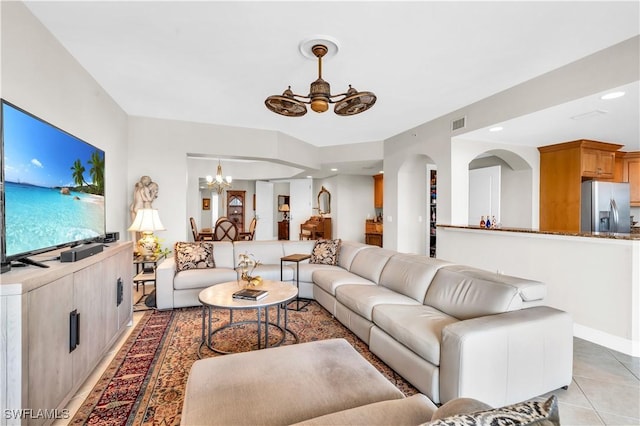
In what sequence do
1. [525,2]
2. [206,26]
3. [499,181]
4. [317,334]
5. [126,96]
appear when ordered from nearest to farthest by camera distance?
[525,2], [206,26], [317,334], [126,96], [499,181]

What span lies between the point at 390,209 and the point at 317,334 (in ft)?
11.7

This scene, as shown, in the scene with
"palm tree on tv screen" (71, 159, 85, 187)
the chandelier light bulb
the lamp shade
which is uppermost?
the chandelier light bulb

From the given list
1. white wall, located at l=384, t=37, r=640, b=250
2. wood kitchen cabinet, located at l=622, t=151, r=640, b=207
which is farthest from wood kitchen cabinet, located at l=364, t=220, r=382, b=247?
wood kitchen cabinet, located at l=622, t=151, r=640, b=207

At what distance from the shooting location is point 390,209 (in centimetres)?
604

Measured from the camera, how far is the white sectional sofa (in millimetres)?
1804

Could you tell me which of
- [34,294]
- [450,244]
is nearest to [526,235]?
[450,244]

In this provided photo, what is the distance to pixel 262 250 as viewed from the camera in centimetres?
460

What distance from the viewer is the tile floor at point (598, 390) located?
6.01ft

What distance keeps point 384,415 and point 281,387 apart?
1.62 ft

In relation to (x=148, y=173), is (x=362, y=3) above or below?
above

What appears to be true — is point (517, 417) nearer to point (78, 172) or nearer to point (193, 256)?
point (78, 172)

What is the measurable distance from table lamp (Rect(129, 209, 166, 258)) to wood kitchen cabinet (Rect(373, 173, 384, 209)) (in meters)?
5.92

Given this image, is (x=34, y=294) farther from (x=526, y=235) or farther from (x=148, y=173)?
(x=526, y=235)

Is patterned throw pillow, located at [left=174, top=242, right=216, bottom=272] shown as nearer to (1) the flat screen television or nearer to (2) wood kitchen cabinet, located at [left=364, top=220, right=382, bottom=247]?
(1) the flat screen television
